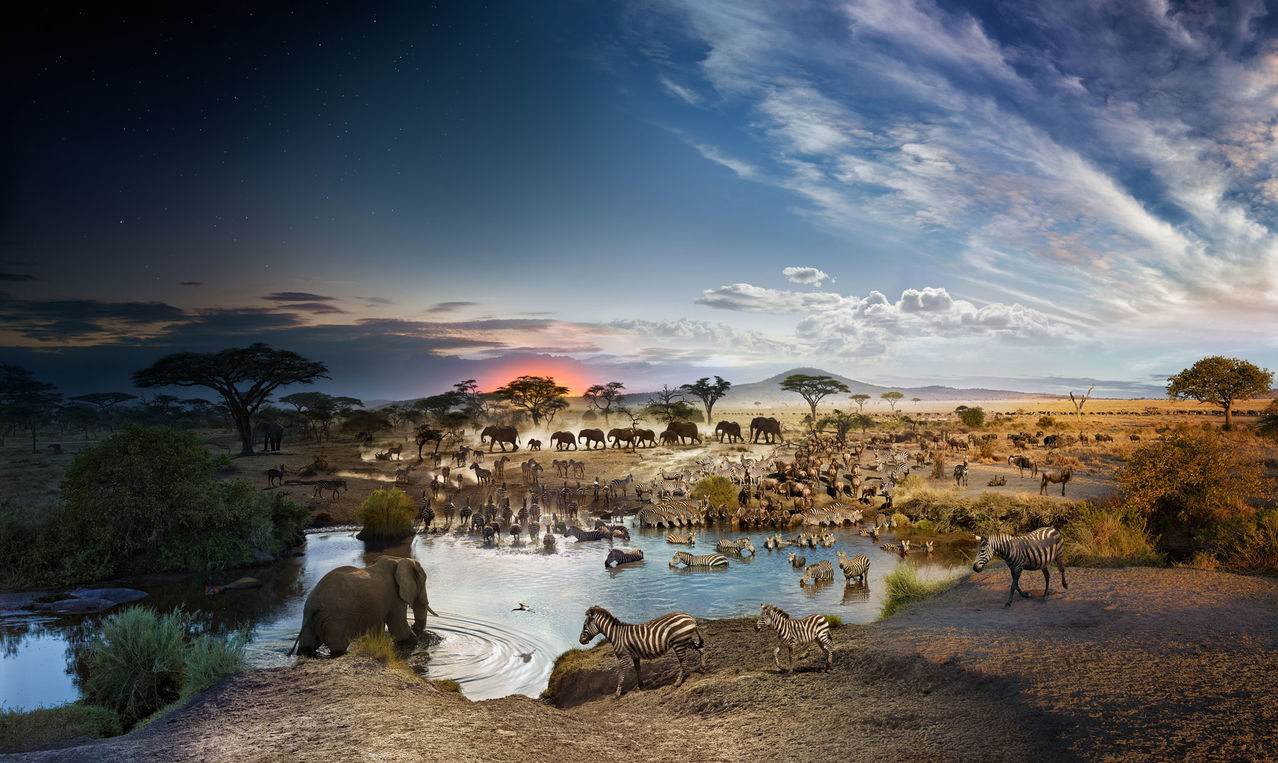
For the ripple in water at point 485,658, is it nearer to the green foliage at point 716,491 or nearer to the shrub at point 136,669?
the shrub at point 136,669

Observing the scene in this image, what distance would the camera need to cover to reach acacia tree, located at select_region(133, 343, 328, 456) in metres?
36.5

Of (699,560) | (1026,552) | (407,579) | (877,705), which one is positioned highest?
(1026,552)

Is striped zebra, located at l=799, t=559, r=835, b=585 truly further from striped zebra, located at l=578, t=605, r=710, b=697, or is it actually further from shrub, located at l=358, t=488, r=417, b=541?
shrub, located at l=358, t=488, r=417, b=541

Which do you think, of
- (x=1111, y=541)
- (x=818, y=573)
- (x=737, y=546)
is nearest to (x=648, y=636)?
(x=818, y=573)

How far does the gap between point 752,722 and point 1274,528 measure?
39.4ft

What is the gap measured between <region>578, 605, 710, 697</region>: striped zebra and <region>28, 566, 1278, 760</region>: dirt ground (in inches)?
17.8

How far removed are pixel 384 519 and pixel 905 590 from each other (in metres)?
16.0

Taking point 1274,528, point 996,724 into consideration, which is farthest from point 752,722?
point 1274,528

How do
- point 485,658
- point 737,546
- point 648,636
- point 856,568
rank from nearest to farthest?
1. point 648,636
2. point 485,658
3. point 856,568
4. point 737,546

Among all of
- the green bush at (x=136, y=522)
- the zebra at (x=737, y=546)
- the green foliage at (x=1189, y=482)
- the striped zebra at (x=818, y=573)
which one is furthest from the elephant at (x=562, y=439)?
the green foliage at (x=1189, y=482)

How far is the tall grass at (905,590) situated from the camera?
12.2 m

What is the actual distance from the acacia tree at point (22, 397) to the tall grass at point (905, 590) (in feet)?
193

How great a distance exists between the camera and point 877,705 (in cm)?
703

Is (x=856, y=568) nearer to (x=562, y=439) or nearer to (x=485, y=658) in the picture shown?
(x=485, y=658)
